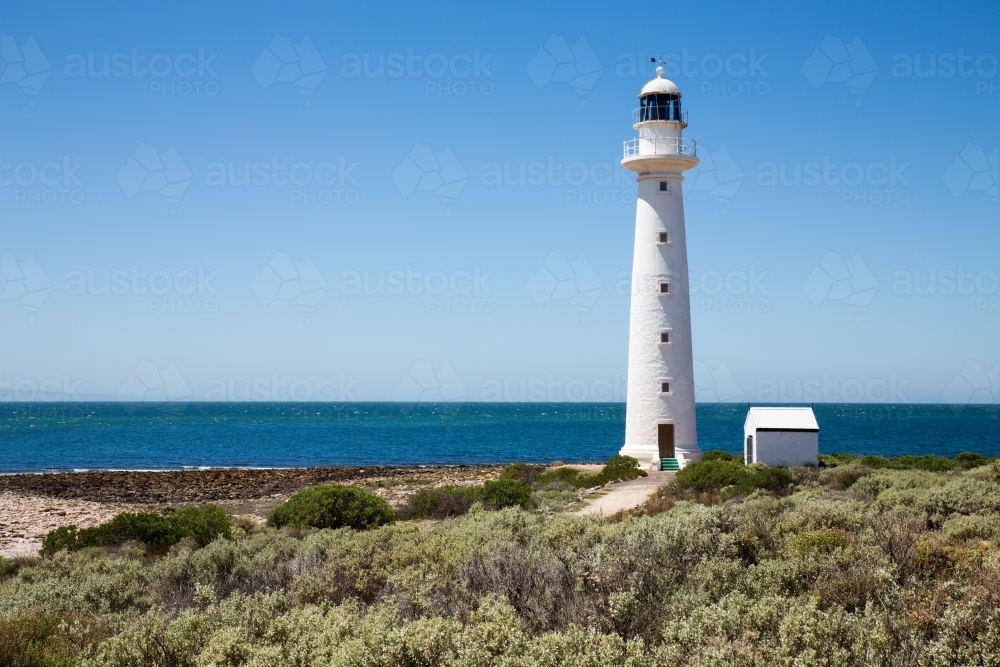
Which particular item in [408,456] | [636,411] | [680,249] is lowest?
[408,456]

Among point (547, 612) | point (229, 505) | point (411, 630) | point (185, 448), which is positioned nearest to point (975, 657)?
point (547, 612)

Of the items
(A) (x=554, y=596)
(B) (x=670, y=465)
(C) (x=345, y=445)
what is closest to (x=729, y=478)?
(B) (x=670, y=465)

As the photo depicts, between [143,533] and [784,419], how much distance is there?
15928 mm

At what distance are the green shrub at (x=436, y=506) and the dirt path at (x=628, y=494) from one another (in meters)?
2.53

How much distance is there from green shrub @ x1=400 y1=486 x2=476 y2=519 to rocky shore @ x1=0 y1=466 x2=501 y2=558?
302cm

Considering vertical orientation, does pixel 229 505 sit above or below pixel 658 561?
below

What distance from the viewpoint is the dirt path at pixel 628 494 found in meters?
17.0

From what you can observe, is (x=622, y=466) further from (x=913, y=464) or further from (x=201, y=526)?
(x=201, y=526)

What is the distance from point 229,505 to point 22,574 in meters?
13.2

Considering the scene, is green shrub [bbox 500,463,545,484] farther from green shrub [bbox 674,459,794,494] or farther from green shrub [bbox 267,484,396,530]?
green shrub [bbox 267,484,396,530]

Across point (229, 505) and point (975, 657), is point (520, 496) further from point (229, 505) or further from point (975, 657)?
point (975, 657)

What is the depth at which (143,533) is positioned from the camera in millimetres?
13867

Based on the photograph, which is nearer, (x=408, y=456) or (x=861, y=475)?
(x=861, y=475)

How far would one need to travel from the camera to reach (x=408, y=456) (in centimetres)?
5450
